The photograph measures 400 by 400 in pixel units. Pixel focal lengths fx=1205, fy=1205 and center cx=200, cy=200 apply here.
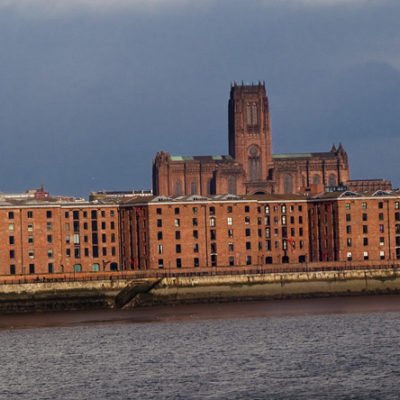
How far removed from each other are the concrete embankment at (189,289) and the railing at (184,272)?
216cm

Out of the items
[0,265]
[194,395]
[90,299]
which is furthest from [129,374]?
[0,265]

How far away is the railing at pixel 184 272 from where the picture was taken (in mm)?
131000

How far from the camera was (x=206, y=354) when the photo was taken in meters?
83.1

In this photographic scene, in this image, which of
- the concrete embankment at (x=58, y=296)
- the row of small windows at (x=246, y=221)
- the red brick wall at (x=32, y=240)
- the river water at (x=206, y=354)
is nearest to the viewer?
the river water at (x=206, y=354)

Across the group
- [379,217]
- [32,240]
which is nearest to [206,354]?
[32,240]

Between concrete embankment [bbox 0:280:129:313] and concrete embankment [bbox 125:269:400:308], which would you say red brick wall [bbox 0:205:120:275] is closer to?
concrete embankment [bbox 0:280:129:313]

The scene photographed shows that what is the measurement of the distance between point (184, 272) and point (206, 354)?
59.5 m

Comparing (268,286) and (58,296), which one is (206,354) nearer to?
(58,296)

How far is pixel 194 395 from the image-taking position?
6731 cm

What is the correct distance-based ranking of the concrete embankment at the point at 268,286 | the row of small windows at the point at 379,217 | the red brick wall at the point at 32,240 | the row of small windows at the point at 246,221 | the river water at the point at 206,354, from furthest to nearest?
1. the row of small windows at the point at 379,217
2. the row of small windows at the point at 246,221
3. the red brick wall at the point at 32,240
4. the concrete embankment at the point at 268,286
5. the river water at the point at 206,354

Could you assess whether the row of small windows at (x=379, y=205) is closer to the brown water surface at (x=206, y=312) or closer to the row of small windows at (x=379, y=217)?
the row of small windows at (x=379, y=217)

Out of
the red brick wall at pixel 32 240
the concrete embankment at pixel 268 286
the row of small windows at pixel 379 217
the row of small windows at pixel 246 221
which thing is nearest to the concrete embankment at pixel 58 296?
the concrete embankment at pixel 268 286

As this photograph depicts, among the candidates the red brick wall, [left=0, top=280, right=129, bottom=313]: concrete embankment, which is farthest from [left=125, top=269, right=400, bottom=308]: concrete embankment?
the red brick wall

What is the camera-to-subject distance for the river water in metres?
69.4
